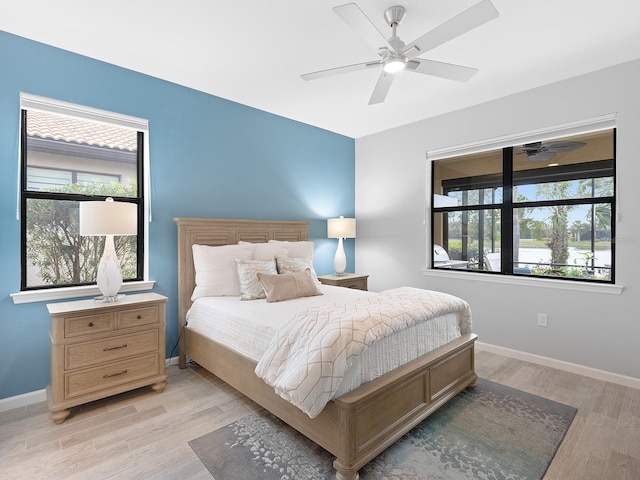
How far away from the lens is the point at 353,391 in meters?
1.81

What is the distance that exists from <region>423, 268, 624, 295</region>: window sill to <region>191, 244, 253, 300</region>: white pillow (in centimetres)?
238

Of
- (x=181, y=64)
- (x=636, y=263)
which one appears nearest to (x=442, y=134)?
(x=636, y=263)

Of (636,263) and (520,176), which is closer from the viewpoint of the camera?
(636,263)

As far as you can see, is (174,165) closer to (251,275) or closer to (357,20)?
(251,275)

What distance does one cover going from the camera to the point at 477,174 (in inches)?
157

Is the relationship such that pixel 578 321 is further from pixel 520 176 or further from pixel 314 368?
pixel 314 368

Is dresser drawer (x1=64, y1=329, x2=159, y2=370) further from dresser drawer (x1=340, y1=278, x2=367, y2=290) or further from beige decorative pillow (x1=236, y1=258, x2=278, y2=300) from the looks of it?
dresser drawer (x1=340, y1=278, x2=367, y2=290)

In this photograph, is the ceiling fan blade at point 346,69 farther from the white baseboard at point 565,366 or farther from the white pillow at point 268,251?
the white baseboard at point 565,366

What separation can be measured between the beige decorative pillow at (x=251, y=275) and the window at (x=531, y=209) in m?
2.28

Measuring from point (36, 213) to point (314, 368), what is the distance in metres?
2.51

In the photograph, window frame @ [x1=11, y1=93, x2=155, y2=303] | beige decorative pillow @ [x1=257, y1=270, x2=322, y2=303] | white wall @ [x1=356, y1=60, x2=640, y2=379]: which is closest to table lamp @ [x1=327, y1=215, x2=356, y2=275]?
white wall @ [x1=356, y1=60, x2=640, y2=379]

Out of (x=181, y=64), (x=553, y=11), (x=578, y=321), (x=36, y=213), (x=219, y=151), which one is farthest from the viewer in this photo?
(x=219, y=151)

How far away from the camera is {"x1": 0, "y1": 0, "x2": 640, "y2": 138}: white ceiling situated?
2.20 m

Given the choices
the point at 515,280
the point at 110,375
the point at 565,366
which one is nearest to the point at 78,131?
the point at 110,375
